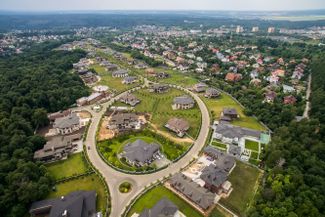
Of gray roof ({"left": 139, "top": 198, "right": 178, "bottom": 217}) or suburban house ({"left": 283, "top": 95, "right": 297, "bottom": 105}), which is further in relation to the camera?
suburban house ({"left": 283, "top": 95, "right": 297, "bottom": 105})

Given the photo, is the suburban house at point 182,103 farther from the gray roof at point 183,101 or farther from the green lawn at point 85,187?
the green lawn at point 85,187

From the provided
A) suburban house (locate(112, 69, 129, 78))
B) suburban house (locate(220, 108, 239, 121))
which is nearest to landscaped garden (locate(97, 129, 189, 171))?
suburban house (locate(220, 108, 239, 121))

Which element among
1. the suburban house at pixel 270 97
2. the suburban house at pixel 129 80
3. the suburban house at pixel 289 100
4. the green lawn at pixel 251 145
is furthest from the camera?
the suburban house at pixel 129 80

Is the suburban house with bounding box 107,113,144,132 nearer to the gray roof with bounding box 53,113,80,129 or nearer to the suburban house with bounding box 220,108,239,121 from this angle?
the gray roof with bounding box 53,113,80,129

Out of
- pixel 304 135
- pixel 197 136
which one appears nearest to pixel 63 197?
pixel 197 136

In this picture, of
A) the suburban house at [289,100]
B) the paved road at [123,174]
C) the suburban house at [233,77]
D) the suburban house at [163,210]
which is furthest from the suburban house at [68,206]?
the suburban house at [233,77]

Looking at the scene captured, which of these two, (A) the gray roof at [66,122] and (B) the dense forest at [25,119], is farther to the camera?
(A) the gray roof at [66,122]

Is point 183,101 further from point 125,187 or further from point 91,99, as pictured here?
point 125,187
